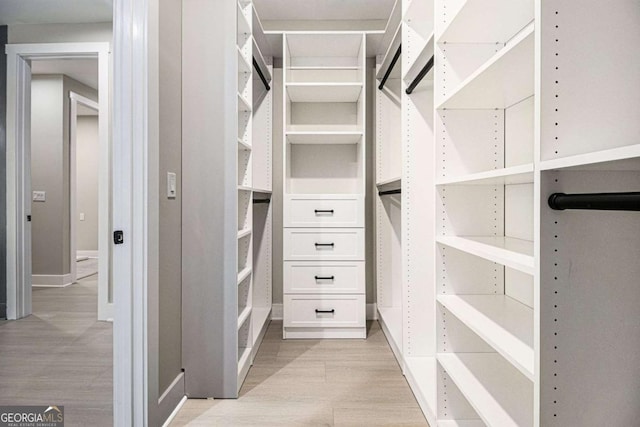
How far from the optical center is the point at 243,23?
7.26ft

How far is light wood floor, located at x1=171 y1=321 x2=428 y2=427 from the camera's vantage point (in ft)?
5.82

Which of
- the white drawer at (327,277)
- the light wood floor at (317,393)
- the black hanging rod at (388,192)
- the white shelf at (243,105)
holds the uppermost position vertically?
the white shelf at (243,105)

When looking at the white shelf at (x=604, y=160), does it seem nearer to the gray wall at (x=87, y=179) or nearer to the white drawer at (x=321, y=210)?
the white drawer at (x=321, y=210)

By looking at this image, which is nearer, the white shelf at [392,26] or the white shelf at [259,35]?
the white shelf at [392,26]

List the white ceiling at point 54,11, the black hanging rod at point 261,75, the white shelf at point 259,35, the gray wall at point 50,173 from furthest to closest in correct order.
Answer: the gray wall at point 50,173 < the white ceiling at point 54,11 < the black hanging rod at point 261,75 < the white shelf at point 259,35

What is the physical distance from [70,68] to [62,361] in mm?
3312

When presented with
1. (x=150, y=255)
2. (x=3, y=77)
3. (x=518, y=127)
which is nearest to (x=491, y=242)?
(x=518, y=127)

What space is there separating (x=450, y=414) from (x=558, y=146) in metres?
1.21

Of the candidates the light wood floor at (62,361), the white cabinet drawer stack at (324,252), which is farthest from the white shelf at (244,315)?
the light wood floor at (62,361)

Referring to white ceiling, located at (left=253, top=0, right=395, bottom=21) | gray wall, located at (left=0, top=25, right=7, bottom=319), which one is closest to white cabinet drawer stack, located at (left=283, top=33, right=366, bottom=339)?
white ceiling, located at (left=253, top=0, right=395, bottom=21)

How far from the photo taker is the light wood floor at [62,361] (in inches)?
75.1

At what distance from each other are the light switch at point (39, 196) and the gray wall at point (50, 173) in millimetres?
32

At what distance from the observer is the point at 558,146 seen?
2.82 ft

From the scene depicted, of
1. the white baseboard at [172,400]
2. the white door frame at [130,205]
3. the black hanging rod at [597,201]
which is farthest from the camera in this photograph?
the white baseboard at [172,400]
